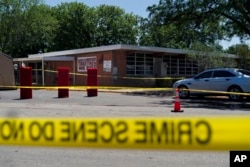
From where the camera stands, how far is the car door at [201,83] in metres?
21.7

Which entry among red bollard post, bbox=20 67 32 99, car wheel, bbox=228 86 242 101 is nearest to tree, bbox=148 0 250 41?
car wheel, bbox=228 86 242 101

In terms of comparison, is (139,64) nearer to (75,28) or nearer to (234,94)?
(234,94)

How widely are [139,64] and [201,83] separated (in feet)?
46.2

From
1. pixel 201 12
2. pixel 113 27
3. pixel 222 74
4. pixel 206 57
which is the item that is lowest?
pixel 222 74

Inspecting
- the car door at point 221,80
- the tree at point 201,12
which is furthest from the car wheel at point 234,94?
the tree at point 201,12

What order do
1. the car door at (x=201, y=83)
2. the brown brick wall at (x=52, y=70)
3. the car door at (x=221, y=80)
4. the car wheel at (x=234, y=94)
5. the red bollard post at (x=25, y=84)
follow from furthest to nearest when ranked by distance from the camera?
the brown brick wall at (x=52, y=70)
the car door at (x=201, y=83)
the car door at (x=221, y=80)
the car wheel at (x=234, y=94)
the red bollard post at (x=25, y=84)

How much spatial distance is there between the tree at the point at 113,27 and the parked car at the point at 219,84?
42137 mm

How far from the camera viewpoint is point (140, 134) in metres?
3.29

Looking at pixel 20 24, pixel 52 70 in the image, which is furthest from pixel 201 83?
pixel 20 24

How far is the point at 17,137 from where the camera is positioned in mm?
3639

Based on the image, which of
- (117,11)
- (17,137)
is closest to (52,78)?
(117,11)

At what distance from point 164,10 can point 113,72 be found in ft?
23.2

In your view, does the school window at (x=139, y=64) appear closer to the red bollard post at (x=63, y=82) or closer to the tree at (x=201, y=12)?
the tree at (x=201, y=12)

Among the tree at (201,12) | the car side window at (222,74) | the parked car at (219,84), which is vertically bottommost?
A: the parked car at (219,84)
